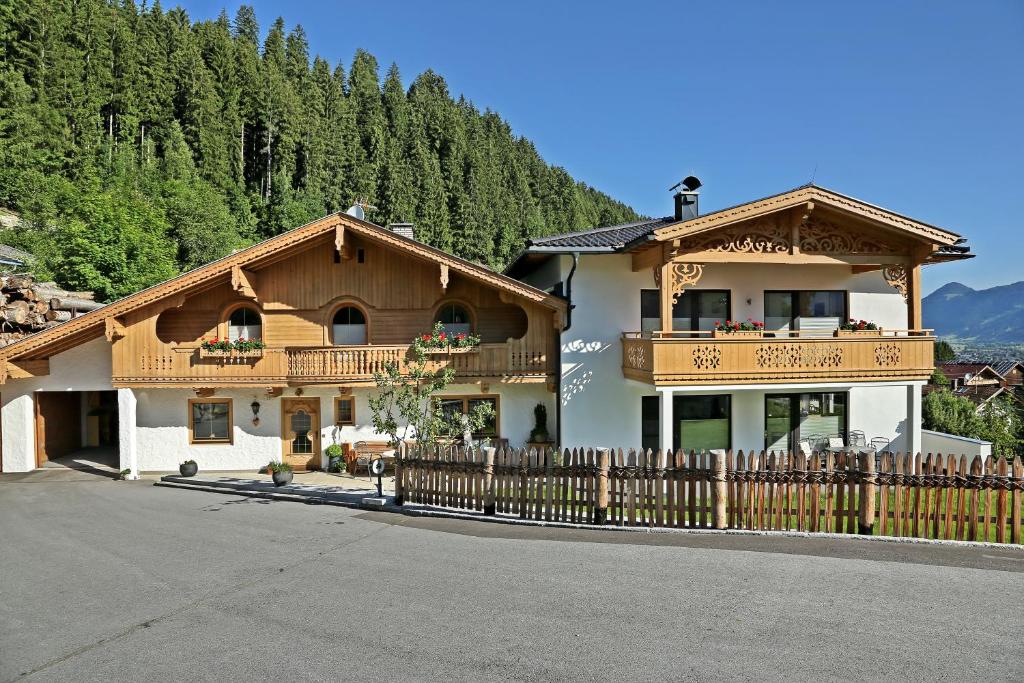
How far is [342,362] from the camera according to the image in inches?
645

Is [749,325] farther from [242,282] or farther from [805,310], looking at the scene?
[242,282]

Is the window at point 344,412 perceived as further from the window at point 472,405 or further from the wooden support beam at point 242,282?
the wooden support beam at point 242,282

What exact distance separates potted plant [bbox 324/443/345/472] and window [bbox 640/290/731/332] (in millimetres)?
9395

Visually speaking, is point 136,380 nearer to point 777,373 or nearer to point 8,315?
point 8,315

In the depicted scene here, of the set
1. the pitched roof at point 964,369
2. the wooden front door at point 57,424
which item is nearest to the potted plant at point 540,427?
the wooden front door at point 57,424

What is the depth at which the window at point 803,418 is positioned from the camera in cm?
1712

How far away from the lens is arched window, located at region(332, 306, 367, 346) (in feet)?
57.9

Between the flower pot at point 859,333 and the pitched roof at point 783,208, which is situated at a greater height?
the pitched roof at point 783,208

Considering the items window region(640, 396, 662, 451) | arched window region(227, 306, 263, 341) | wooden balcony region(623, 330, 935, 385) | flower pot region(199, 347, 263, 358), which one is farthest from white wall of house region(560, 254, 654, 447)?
arched window region(227, 306, 263, 341)

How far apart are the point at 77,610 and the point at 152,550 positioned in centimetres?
254

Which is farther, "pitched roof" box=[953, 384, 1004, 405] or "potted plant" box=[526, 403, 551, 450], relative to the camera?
"pitched roof" box=[953, 384, 1004, 405]

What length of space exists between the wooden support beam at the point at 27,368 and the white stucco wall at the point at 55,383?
0.16m

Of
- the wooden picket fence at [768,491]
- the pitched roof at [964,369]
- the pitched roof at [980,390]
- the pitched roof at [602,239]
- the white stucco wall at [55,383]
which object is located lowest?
the pitched roof at [980,390]

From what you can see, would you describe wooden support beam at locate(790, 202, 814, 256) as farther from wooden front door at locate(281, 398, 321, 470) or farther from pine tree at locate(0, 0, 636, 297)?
pine tree at locate(0, 0, 636, 297)
